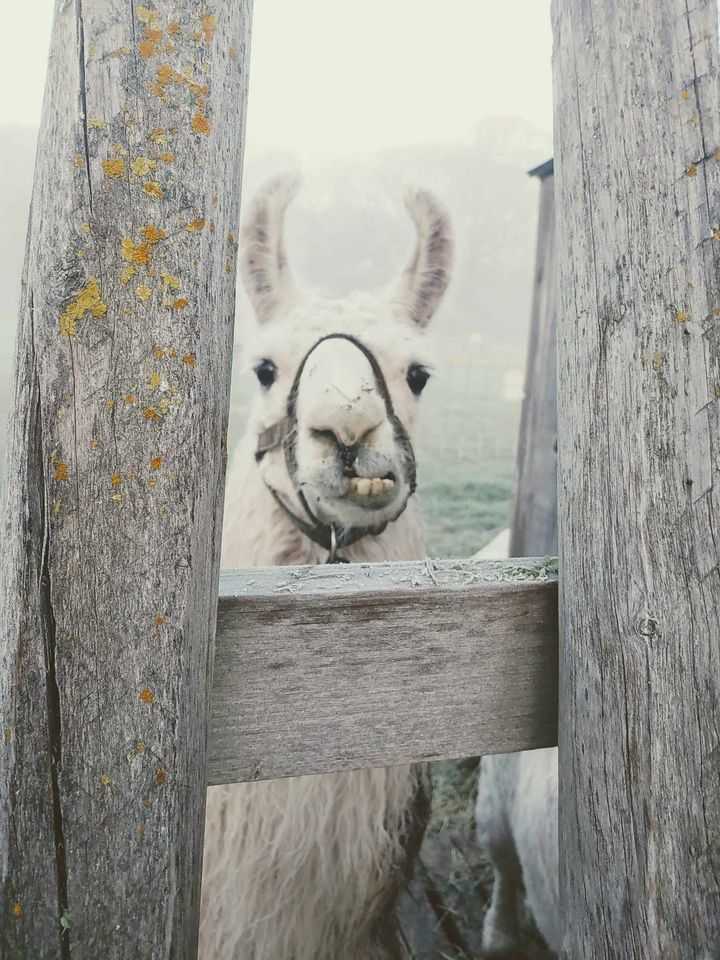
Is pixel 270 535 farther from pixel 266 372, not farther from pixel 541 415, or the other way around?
pixel 541 415

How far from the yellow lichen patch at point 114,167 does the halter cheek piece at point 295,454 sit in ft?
3.57

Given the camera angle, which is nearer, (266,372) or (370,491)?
(370,491)

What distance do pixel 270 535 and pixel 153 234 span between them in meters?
1.30

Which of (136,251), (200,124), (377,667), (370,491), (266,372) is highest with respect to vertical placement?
(266,372)

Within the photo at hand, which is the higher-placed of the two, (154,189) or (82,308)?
(154,189)

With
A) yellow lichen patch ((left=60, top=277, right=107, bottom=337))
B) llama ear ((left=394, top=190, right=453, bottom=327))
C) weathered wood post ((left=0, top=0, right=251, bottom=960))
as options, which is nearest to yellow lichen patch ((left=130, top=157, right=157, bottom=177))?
weathered wood post ((left=0, top=0, right=251, bottom=960))

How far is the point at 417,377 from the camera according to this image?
1.92m

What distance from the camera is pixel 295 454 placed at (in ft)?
5.35

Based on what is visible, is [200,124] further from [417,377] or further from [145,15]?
[417,377]

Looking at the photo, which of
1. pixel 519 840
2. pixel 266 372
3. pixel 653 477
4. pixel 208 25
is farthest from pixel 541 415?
pixel 208 25

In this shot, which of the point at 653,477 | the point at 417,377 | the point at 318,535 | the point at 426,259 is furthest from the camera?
the point at 426,259

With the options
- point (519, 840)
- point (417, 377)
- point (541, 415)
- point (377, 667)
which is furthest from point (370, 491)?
point (541, 415)

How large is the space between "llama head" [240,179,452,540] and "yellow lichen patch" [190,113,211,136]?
0.95 m

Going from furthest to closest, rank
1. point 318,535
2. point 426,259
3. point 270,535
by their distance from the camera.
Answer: point 426,259 < point 270,535 < point 318,535
